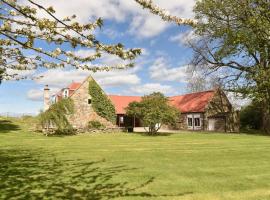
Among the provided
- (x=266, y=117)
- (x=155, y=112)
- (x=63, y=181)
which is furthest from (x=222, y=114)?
(x=63, y=181)

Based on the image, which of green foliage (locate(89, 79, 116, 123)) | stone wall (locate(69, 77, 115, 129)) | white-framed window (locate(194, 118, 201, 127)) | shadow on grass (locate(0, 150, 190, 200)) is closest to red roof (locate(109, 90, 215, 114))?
white-framed window (locate(194, 118, 201, 127))

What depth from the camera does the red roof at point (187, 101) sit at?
55.9 m

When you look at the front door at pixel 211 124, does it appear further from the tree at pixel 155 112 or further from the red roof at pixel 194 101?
the tree at pixel 155 112

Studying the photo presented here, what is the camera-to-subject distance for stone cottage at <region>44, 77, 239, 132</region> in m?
50.9

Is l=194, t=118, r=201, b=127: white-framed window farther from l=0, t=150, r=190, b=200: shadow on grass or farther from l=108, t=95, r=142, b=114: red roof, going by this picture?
l=0, t=150, r=190, b=200: shadow on grass

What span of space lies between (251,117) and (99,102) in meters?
22.4

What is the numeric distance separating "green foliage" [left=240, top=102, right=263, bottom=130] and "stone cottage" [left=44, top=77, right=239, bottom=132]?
321 cm

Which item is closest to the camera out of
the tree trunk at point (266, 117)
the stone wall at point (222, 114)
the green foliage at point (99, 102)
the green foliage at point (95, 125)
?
the tree trunk at point (266, 117)

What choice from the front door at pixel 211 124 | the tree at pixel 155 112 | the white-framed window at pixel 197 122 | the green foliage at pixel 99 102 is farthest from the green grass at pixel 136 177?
the white-framed window at pixel 197 122

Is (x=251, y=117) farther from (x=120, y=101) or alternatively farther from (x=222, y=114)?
(x=120, y=101)

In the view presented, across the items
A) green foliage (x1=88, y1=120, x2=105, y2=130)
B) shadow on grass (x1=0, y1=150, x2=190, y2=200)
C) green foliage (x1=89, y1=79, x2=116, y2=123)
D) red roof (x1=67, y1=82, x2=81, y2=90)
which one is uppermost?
red roof (x1=67, y1=82, x2=81, y2=90)

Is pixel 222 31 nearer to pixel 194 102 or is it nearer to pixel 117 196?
pixel 194 102

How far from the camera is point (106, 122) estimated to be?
5181 cm

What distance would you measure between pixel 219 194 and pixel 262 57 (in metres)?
34.7
